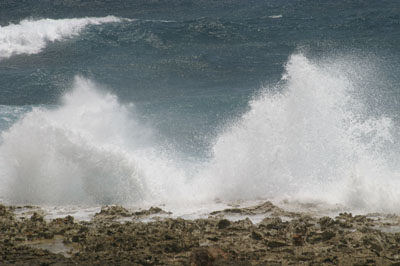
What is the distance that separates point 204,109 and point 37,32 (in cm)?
1434

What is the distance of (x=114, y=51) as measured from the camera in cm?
2544

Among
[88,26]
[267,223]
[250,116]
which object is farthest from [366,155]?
[88,26]

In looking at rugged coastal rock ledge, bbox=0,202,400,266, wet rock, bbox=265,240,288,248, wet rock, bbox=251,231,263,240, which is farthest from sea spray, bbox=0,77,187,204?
wet rock, bbox=265,240,288,248

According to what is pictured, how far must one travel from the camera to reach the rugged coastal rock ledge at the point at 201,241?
7.31m

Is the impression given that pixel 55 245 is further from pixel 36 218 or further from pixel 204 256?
pixel 204 256

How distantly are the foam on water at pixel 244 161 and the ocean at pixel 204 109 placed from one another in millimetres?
32

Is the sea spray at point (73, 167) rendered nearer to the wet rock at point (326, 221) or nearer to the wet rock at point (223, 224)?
the wet rock at point (223, 224)

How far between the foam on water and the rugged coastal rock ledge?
178 cm

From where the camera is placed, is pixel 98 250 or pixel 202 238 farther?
pixel 202 238

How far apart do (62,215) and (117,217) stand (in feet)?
3.81

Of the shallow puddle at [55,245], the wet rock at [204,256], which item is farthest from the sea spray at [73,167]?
the wet rock at [204,256]

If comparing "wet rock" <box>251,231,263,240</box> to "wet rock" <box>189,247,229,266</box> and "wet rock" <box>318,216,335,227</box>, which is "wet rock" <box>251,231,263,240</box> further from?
"wet rock" <box>318,216,335,227</box>

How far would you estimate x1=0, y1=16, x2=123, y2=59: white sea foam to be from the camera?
87.7 ft

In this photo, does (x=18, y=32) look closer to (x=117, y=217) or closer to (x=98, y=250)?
(x=117, y=217)
